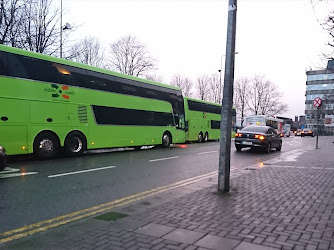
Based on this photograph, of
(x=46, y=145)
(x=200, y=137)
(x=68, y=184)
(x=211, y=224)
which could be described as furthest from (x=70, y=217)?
(x=200, y=137)

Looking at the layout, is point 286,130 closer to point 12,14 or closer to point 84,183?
point 12,14

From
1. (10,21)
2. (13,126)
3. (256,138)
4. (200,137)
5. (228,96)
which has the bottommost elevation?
(200,137)

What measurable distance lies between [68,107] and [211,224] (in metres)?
9.92

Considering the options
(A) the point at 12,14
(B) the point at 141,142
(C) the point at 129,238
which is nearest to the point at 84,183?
(C) the point at 129,238

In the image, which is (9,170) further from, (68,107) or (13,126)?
(68,107)

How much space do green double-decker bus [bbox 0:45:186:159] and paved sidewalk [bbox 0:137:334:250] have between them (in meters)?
7.16

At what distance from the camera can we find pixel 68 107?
1264cm

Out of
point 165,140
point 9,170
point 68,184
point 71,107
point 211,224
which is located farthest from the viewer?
point 165,140

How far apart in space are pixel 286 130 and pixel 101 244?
58.5m

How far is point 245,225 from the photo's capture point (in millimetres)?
4266

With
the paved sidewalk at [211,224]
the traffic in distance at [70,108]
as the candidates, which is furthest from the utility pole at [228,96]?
the traffic in distance at [70,108]

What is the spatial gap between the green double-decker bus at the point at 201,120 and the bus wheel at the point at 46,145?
13850 mm

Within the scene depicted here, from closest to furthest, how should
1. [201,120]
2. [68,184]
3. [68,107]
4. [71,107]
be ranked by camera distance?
[68,184], [68,107], [71,107], [201,120]

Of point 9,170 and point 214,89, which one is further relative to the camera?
point 214,89
